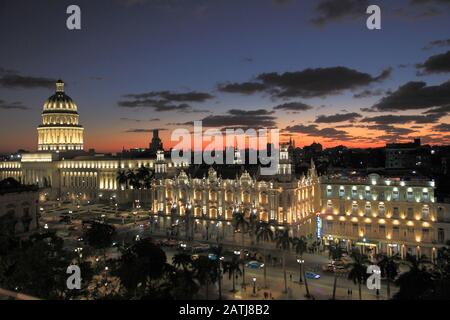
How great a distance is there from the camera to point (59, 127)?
17250 centimetres

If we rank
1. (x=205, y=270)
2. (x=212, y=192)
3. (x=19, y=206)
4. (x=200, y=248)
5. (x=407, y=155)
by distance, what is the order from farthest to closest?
1. (x=407, y=155)
2. (x=212, y=192)
3. (x=200, y=248)
4. (x=19, y=206)
5. (x=205, y=270)

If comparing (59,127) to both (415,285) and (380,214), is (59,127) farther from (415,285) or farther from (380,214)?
(415,285)

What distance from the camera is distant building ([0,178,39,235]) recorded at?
71625mm

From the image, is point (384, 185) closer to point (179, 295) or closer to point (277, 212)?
point (277, 212)

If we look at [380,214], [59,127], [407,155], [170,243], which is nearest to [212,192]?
[170,243]

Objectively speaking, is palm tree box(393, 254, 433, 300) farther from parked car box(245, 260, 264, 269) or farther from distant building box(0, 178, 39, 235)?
distant building box(0, 178, 39, 235)

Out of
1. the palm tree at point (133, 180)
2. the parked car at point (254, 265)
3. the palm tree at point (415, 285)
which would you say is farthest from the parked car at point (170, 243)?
the palm tree at point (133, 180)

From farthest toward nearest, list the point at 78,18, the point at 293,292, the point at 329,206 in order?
the point at 329,206 < the point at 293,292 < the point at 78,18

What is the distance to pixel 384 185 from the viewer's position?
3086 inches

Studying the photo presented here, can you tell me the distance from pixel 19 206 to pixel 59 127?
104994 millimetres

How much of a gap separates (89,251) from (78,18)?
31.4m

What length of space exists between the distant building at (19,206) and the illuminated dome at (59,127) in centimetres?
9735

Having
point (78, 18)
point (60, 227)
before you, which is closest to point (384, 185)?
point (78, 18)

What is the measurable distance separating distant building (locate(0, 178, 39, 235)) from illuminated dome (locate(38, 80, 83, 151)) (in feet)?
319
